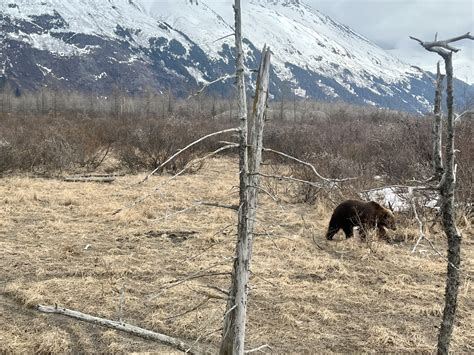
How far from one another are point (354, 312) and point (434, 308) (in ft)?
2.98

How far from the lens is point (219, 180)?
1555 centimetres

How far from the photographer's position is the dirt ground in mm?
4750

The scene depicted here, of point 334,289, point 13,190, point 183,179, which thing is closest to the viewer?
point 334,289

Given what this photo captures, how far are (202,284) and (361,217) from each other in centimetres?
325

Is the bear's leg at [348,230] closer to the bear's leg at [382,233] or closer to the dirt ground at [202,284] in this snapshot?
the dirt ground at [202,284]

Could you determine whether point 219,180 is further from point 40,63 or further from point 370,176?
point 40,63

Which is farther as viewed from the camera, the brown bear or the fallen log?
the brown bear

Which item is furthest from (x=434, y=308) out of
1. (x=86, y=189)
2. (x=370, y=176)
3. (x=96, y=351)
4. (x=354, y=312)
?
(x=86, y=189)

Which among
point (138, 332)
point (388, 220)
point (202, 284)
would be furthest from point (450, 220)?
point (388, 220)

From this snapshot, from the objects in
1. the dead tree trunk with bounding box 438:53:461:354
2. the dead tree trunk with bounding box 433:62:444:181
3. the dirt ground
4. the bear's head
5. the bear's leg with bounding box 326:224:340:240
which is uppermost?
the dead tree trunk with bounding box 433:62:444:181

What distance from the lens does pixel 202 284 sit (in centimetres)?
601

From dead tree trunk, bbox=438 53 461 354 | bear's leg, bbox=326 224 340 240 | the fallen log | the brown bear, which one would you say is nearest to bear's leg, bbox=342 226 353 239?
the brown bear

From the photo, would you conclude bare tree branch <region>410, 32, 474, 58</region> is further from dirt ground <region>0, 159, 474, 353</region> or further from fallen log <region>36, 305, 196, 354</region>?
fallen log <region>36, 305, 196, 354</region>

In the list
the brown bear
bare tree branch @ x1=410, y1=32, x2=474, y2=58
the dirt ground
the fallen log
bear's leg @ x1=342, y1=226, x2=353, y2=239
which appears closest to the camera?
bare tree branch @ x1=410, y1=32, x2=474, y2=58
